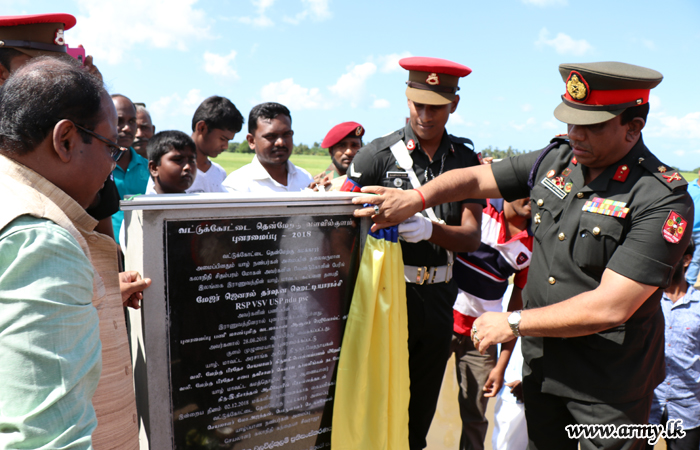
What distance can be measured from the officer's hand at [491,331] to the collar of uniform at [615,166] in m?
0.76

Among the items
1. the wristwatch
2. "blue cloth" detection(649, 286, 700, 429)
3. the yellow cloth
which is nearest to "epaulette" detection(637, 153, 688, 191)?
the wristwatch

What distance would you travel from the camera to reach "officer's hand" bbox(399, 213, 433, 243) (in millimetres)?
2562

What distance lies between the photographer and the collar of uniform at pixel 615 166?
237 cm

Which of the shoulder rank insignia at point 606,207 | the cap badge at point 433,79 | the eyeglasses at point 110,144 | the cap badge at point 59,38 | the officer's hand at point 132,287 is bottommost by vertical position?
the officer's hand at point 132,287

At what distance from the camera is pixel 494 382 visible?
11.2 ft

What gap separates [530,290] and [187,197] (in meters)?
1.84

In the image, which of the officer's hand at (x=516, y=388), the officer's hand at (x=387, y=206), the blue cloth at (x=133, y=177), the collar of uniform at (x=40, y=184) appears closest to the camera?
the collar of uniform at (x=40, y=184)

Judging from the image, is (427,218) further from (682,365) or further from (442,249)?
(682,365)

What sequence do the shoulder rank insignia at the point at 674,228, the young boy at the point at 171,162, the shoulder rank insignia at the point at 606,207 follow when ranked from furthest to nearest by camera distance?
the young boy at the point at 171,162, the shoulder rank insignia at the point at 606,207, the shoulder rank insignia at the point at 674,228

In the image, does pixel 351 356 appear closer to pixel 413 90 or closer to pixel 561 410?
pixel 561 410

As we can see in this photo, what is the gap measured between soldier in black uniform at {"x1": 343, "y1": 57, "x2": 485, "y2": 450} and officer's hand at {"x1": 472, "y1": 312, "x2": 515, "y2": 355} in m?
0.55

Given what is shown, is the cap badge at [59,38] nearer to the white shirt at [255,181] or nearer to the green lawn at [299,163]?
the white shirt at [255,181]

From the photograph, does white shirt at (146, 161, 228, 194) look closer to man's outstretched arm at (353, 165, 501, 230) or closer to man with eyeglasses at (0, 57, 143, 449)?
man's outstretched arm at (353, 165, 501, 230)

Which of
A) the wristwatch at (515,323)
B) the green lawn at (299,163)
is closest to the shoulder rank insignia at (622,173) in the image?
the wristwatch at (515,323)
